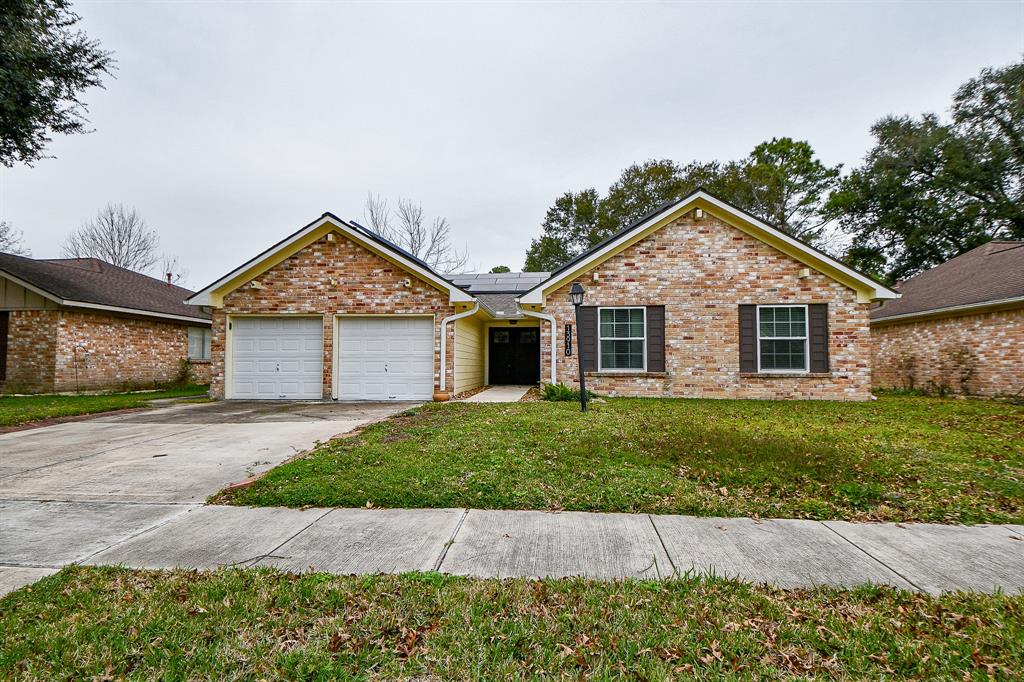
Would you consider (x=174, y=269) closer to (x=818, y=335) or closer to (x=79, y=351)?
(x=79, y=351)

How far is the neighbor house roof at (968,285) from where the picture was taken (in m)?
11.8

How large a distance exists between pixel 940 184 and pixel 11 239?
5080 cm

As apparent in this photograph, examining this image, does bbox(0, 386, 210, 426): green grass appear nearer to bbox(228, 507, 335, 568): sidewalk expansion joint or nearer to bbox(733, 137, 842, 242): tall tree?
bbox(228, 507, 335, 568): sidewalk expansion joint

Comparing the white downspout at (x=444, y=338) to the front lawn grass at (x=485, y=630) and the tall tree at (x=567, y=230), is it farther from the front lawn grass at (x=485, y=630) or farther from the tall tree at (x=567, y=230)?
the tall tree at (x=567, y=230)

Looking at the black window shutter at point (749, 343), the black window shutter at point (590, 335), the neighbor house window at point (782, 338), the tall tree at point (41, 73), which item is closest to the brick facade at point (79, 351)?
the tall tree at point (41, 73)

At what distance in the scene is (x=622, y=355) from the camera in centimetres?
1189

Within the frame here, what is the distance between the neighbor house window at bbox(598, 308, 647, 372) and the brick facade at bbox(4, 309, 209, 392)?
16058mm

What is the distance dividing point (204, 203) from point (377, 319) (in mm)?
18016

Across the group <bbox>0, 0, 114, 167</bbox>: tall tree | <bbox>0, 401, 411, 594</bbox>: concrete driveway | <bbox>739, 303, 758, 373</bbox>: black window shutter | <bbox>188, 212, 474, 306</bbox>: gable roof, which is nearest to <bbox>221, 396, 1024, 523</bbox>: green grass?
<bbox>0, 401, 411, 594</bbox>: concrete driveway

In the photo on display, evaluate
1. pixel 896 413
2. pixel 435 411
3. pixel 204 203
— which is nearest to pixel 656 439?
pixel 435 411

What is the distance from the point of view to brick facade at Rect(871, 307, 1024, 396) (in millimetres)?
11492

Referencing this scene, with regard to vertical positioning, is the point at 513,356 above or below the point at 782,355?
below

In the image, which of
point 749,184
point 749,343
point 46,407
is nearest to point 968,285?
point 749,343

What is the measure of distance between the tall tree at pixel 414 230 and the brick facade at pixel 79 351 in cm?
1411
